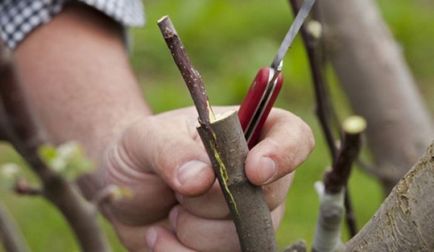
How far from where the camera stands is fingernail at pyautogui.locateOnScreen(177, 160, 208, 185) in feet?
2.97

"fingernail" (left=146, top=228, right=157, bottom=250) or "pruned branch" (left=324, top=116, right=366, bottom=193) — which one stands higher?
"pruned branch" (left=324, top=116, right=366, bottom=193)

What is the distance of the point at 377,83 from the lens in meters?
1.67

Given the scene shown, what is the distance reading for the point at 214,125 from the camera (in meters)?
0.73

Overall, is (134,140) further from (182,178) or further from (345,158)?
(345,158)

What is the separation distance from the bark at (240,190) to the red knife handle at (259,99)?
0.09m

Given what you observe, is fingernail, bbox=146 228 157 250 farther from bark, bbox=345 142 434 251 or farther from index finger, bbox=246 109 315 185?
bark, bbox=345 142 434 251

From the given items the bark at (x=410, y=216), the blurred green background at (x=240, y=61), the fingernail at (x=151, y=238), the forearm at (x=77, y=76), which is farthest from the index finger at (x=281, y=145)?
the blurred green background at (x=240, y=61)

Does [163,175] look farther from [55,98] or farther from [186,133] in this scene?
[55,98]

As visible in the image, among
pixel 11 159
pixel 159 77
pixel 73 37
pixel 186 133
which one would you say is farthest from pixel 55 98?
pixel 159 77

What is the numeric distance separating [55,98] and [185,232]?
0.56 meters

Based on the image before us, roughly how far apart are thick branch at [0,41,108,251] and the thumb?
0.10 metres

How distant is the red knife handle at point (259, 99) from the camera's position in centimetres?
84

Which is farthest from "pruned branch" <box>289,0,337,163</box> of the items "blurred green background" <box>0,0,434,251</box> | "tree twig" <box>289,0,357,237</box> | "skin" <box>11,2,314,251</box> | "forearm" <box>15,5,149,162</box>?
"blurred green background" <box>0,0,434,251</box>

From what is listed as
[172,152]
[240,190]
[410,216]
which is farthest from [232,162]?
[172,152]
